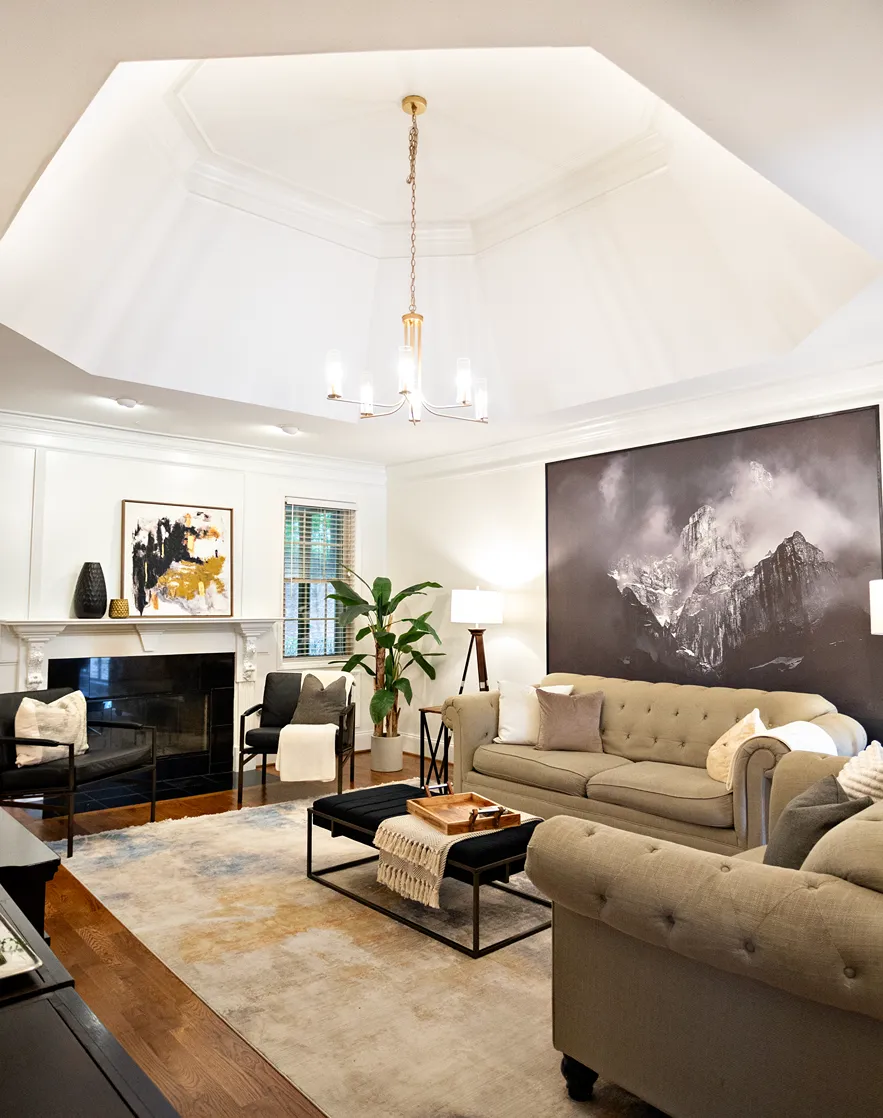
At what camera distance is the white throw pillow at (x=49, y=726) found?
171 inches

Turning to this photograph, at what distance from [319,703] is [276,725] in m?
0.49

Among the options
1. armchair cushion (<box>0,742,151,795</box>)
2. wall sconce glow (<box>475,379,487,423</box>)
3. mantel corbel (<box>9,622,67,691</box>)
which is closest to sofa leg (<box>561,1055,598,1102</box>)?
wall sconce glow (<box>475,379,487,423</box>)

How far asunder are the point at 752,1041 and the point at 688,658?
136 inches

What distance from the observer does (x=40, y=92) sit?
218 centimetres

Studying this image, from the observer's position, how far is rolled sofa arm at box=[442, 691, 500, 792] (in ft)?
16.5

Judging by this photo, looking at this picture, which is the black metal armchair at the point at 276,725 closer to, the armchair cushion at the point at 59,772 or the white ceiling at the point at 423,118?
the armchair cushion at the point at 59,772

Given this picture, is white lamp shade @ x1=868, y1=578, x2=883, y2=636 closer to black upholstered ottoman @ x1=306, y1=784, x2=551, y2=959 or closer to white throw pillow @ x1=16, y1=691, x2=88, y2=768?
black upholstered ottoman @ x1=306, y1=784, x2=551, y2=959

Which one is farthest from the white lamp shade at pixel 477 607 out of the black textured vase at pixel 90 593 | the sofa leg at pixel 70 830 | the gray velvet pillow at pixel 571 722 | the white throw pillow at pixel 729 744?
the sofa leg at pixel 70 830

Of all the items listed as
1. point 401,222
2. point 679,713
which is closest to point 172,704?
point 679,713

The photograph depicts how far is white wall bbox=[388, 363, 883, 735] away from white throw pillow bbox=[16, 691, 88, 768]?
3162 mm

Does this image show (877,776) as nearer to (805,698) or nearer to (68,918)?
(805,698)

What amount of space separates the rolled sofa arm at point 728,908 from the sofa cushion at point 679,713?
244cm

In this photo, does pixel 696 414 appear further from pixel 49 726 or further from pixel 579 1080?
pixel 49 726

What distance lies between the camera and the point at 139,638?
6062 millimetres
